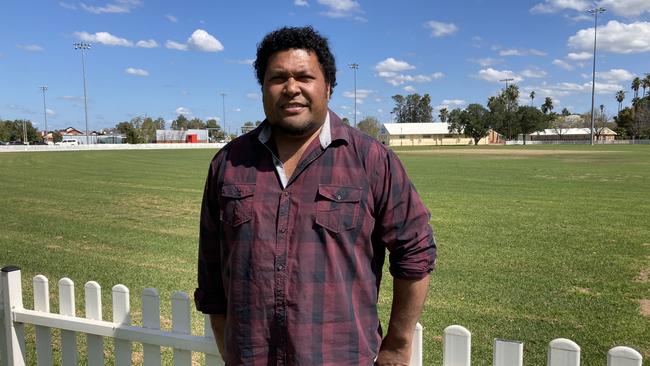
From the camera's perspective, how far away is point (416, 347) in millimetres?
2207

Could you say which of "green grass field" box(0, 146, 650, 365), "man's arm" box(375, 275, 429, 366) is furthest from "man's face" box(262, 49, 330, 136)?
"green grass field" box(0, 146, 650, 365)

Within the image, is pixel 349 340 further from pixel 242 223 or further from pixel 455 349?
pixel 242 223

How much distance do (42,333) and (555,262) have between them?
6068mm

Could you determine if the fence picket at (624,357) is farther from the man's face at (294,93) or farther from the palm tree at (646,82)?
the palm tree at (646,82)

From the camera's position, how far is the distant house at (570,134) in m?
126

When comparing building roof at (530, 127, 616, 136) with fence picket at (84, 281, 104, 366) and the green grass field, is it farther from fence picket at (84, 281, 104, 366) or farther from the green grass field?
fence picket at (84, 281, 104, 366)

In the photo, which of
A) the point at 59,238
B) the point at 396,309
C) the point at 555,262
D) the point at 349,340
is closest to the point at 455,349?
the point at 396,309

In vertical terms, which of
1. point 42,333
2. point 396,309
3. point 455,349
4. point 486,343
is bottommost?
point 486,343

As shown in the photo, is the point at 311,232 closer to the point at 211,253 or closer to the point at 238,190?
the point at 238,190

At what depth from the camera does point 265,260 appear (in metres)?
2.00

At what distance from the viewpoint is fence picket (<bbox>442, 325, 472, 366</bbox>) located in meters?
2.10

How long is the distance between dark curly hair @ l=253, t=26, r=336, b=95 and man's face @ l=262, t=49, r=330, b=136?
2cm

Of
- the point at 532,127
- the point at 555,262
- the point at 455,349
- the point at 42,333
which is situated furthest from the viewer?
the point at 532,127

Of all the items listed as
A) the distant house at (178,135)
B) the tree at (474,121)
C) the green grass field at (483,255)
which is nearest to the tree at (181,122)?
the distant house at (178,135)
